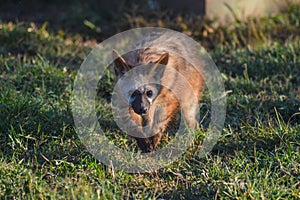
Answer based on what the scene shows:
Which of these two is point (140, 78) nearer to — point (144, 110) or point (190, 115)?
point (144, 110)

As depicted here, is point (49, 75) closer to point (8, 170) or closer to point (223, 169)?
point (8, 170)

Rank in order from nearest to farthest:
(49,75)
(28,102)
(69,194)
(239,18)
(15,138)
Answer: (69,194) → (15,138) → (28,102) → (49,75) → (239,18)

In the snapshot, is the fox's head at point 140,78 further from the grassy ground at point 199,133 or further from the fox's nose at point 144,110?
the grassy ground at point 199,133

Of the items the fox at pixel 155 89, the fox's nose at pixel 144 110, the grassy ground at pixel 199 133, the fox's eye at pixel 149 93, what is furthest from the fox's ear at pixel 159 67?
the grassy ground at pixel 199 133

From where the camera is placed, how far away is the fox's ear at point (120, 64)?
4484 mm

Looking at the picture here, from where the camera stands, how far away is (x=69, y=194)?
3.71 metres

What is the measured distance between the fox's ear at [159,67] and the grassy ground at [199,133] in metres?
0.66

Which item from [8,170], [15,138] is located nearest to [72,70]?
[15,138]

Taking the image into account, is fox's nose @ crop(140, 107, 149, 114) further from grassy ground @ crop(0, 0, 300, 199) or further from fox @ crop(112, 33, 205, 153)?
grassy ground @ crop(0, 0, 300, 199)

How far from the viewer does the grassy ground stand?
395 cm

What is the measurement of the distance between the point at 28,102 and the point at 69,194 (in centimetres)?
157

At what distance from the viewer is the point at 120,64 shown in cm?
453

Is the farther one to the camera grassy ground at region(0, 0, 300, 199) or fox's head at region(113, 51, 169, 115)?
fox's head at region(113, 51, 169, 115)

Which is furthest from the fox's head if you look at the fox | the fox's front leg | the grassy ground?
the grassy ground
